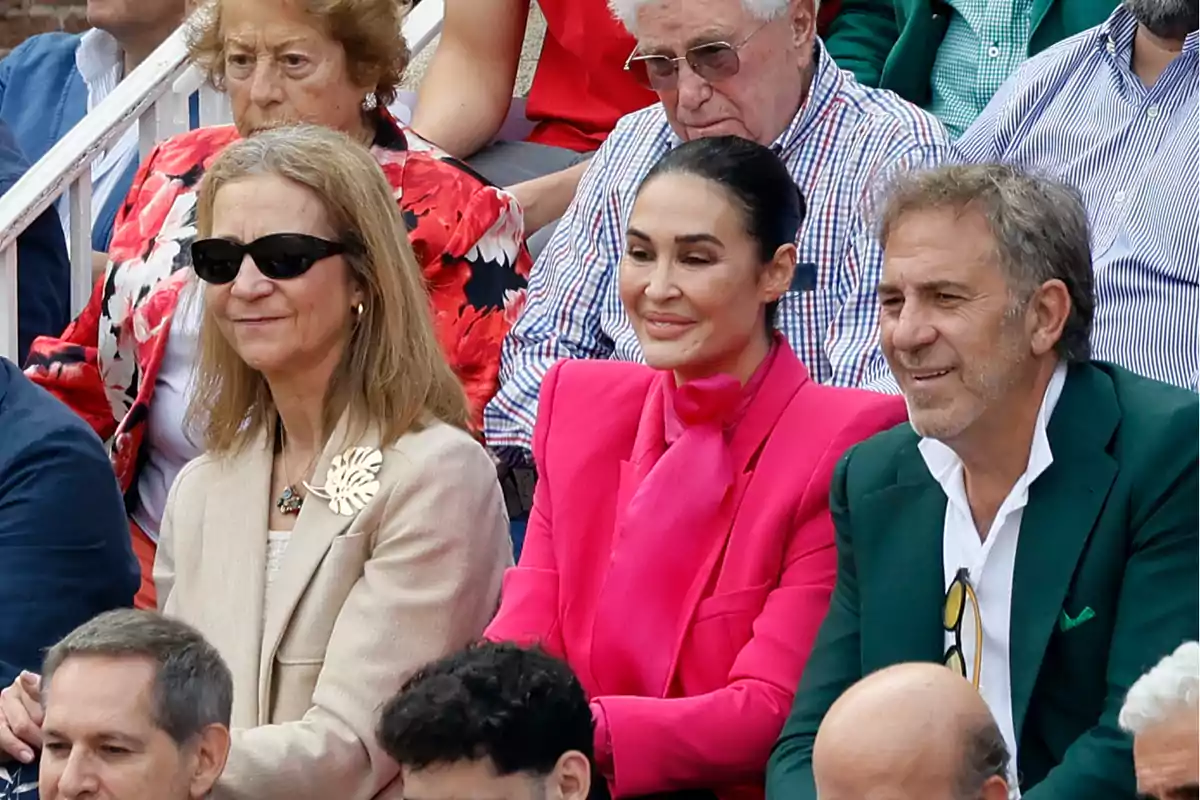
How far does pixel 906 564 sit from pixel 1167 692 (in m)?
0.75

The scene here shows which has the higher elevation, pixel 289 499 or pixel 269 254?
pixel 269 254

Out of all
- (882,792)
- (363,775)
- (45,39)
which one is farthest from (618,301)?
(45,39)

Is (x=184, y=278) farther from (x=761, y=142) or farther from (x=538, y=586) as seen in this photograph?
(x=538, y=586)

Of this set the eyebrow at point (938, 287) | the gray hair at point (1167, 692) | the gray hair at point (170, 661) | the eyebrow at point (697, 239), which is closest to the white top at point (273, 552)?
the gray hair at point (170, 661)

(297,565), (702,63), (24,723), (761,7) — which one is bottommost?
(24,723)

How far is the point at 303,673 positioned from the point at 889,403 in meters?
0.99

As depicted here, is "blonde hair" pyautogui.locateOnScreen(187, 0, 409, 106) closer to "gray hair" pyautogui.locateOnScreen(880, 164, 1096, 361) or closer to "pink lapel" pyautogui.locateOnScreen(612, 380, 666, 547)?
"pink lapel" pyautogui.locateOnScreen(612, 380, 666, 547)

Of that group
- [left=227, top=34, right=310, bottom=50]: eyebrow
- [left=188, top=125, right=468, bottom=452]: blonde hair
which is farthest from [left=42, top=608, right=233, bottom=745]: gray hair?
[left=227, top=34, right=310, bottom=50]: eyebrow

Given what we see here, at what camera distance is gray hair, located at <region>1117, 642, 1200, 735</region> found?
8.66 feet

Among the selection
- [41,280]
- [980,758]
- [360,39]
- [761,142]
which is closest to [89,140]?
[41,280]

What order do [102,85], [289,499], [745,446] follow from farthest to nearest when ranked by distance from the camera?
[102,85] → [289,499] → [745,446]

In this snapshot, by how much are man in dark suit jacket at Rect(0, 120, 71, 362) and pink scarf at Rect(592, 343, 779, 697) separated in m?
1.99

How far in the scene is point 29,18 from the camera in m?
8.59

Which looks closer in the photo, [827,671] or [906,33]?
[827,671]
